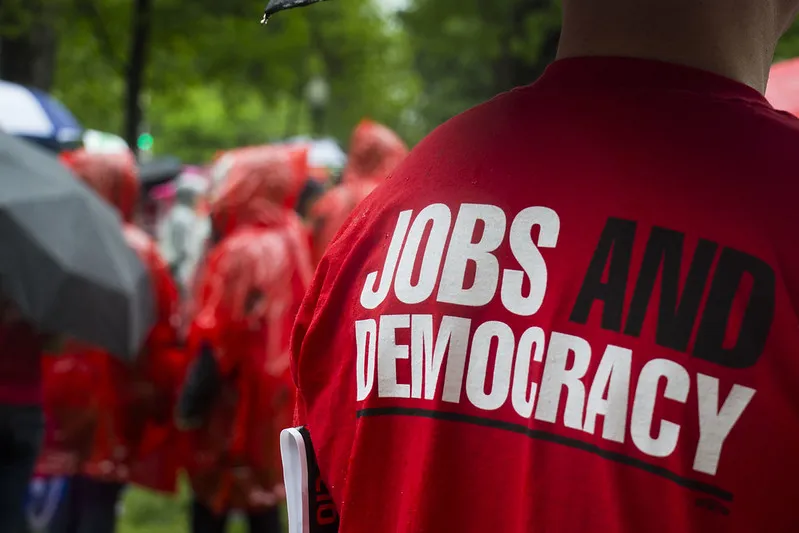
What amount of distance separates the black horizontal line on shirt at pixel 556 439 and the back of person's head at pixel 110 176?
173 inches

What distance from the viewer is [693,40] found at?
4.63 ft

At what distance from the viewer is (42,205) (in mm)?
3984

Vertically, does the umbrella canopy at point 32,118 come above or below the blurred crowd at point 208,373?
above

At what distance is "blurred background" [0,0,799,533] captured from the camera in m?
5.03

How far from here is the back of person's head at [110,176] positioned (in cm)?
564

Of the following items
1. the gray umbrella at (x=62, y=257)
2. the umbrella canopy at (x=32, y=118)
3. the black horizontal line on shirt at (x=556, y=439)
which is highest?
the umbrella canopy at (x=32, y=118)

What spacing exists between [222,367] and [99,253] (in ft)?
2.50

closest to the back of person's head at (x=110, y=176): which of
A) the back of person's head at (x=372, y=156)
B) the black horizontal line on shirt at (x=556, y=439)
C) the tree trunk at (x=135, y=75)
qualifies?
the back of person's head at (x=372, y=156)

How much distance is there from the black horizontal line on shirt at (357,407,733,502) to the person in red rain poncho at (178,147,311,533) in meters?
3.00

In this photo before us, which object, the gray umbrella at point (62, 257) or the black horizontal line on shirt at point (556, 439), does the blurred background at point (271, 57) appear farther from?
the black horizontal line on shirt at point (556, 439)

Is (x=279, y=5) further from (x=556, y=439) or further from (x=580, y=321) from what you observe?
(x=556, y=439)

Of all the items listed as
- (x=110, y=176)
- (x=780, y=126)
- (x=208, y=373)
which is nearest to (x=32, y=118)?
(x=110, y=176)

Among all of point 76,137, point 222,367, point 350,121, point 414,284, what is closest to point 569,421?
point 414,284

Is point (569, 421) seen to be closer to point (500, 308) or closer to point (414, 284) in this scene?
point (500, 308)
